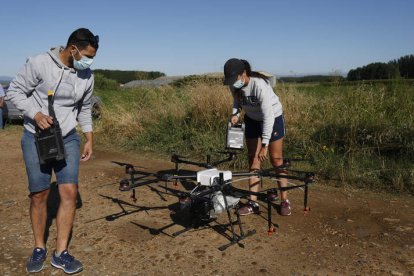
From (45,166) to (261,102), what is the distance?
220cm

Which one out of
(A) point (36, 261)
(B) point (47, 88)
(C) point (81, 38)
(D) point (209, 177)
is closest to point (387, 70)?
(D) point (209, 177)

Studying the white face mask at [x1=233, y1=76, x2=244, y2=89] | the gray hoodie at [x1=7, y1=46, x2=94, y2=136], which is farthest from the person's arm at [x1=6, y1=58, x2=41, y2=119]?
the white face mask at [x1=233, y1=76, x2=244, y2=89]

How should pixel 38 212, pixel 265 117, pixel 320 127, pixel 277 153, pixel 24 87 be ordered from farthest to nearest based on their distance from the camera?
pixel 320 127 → pixel 277 153 → pixel 265 117 → pixel 38 212 → pixel 24 87

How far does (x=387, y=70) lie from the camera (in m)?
8.73

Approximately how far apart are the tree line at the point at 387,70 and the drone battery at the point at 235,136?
4.72m

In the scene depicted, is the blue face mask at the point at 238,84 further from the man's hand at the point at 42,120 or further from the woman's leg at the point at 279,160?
the man's hand at the point at 42,120

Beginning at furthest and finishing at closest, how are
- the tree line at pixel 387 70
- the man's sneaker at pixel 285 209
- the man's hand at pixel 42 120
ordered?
the tree line at pixel 387 70, the man's sneaker at pixel 285 209, the man's hand at pixel 42 120

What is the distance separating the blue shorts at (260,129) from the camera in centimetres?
476

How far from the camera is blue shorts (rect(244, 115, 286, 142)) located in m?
4.76

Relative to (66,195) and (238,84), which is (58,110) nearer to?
(66,195)

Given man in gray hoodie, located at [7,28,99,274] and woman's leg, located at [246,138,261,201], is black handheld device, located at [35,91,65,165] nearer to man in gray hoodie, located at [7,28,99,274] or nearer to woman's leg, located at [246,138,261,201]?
man in gray hoodie, located at [7,28,99,274]

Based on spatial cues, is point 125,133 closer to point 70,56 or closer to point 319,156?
point 319,156

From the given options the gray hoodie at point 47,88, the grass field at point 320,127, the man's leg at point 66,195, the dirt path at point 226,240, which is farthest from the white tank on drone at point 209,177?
the grass field at point 320,127

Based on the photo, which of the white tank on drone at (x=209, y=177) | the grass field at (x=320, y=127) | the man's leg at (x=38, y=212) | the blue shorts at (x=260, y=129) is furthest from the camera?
the grass field at (x=320, y=127)
